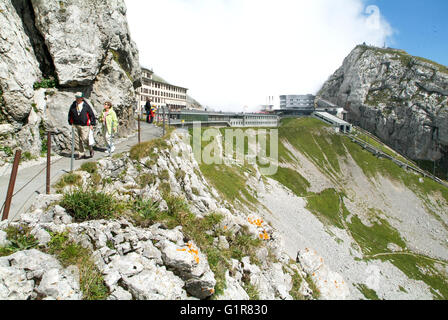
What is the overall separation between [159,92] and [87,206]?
119 metres

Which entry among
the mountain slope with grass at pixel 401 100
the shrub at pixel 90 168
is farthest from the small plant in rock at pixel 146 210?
the mountain slope with grass at pixel 401 100

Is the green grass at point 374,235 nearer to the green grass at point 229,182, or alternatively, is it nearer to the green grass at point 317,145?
the green grass at point 229,182

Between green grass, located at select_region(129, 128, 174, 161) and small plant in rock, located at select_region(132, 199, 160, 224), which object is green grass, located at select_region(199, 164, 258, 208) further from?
small plant in rock, located at select_region(132, 199, 160, 224)

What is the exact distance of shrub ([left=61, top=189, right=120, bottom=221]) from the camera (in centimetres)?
752

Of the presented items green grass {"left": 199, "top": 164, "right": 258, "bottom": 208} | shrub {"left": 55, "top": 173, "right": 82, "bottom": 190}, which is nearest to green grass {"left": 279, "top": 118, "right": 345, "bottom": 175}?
green grass {"left": 199, "top": 164, "right": 258, "bottom": 208}

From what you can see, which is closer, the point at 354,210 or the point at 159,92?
the point at 354,210

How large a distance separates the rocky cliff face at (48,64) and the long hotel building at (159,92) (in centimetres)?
8530

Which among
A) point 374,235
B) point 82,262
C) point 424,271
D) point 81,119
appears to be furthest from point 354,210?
point 82,262

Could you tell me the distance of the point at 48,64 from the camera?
15328 millimetres

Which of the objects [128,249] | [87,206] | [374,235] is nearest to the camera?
[128,249]

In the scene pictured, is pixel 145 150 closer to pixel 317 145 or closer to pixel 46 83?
pixel 46 83

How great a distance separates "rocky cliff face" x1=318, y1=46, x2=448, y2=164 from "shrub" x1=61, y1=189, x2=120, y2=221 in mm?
163275

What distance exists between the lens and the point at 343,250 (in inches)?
1588
